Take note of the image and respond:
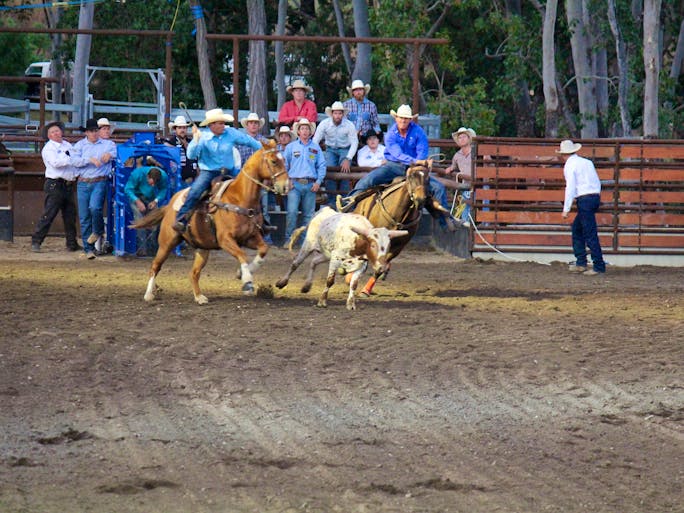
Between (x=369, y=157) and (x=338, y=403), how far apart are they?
11174 mm

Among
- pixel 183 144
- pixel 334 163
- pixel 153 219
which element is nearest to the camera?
pixel 153 219

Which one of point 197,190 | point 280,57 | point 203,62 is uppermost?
point 280,57

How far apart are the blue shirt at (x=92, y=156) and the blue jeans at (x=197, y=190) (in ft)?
17.9

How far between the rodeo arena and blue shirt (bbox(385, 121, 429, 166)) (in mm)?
91

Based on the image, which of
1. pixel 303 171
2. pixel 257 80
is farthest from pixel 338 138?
pixel 257 80

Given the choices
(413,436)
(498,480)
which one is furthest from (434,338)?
(498,480)

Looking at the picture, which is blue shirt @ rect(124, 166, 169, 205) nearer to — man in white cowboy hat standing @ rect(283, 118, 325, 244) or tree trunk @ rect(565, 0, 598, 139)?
man in white cowboy hat standing @ rect(283, 118, 325, 244)

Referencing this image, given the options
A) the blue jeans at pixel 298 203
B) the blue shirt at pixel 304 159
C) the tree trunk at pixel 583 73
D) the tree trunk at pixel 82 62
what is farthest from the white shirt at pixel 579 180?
the tree trunk at pixel 82 62

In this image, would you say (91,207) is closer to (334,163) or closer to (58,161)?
(58,161)

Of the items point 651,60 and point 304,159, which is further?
point 651,60

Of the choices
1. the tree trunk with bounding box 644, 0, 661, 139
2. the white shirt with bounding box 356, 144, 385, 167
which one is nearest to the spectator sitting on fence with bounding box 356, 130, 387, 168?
the white shirt with bounding box 356, 144, 385, 167

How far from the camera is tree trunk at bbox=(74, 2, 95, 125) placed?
29203 mm

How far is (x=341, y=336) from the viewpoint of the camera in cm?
1131

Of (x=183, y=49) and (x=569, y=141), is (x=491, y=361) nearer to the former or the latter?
(x=569, y=141)
